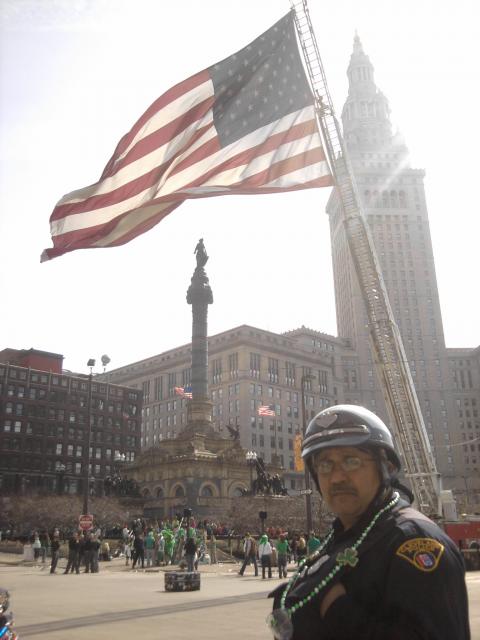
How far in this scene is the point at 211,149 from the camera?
12367mm

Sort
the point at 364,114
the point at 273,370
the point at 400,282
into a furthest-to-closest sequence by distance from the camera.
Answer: the point at 364,114 < the point at 400,282 < the point at 273,370

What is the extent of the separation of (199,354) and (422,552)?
56638 millimetres

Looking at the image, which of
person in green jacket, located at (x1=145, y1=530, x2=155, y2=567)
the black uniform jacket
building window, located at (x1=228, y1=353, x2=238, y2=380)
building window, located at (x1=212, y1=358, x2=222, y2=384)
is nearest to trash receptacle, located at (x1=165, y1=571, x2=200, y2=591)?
person in green jacket, located at (x1=145, y1=530, x2=155, y2=567)

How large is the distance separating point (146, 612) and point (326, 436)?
1222 cm

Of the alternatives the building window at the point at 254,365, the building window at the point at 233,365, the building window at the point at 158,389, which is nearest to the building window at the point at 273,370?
the building window at the point at 254,365

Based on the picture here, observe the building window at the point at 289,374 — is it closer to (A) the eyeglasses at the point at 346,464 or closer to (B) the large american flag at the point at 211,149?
(B) the large american flag at the point at 211,149

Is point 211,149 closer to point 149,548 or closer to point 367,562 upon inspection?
point 367,562

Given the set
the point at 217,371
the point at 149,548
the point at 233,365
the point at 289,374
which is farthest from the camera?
the point at 289,374

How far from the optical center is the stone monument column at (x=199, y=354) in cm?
5775

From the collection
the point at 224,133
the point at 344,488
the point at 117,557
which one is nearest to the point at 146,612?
the point at 224,133

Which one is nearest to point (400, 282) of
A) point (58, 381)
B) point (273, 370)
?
point (273, 370)

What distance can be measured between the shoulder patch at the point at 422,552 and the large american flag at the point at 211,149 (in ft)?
33.3

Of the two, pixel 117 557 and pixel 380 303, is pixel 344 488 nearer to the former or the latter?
pixel 380 303

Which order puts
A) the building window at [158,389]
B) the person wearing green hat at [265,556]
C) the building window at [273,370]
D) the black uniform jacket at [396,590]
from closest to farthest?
the black uniform jacket at [396,590], the person wearing green hat at [265,556], the building window at [273,370], the building window at [158,389]
